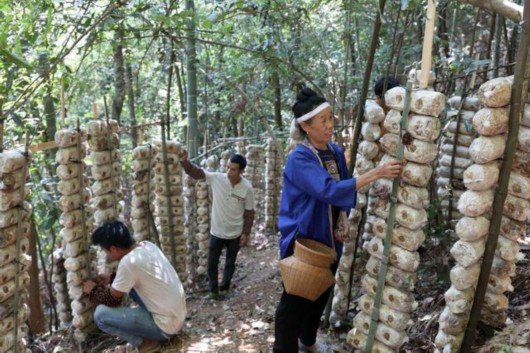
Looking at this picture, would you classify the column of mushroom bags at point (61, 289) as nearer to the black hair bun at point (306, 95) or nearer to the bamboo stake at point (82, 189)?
the bamboo stake at point (82, 189)

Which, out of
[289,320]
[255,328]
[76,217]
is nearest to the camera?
[289,320]

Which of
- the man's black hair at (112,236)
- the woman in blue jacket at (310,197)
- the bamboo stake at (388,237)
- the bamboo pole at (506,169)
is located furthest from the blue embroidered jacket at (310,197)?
the man's black hair at (112,236)

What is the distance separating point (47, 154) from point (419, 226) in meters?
8.29

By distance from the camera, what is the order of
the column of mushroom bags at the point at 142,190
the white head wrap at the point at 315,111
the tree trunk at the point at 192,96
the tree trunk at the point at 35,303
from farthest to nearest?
the tree trunk at the point at 35,303
the tree trunk at the point at 192,96
the column of mushroom bags at the point at 142,190
the white head wrap at the point at 315,111

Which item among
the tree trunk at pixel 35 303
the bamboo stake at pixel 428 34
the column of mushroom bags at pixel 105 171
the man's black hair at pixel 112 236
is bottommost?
the tree trunk at pixel 35 303

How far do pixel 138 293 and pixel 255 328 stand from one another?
4.12ft

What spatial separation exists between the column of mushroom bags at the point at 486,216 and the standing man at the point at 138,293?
209 cm

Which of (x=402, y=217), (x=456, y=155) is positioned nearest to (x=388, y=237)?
(x=402, y=217)

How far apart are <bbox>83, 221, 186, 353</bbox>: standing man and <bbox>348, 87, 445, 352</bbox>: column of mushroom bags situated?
5.01 ft

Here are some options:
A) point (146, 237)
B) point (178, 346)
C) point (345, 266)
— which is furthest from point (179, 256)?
point (345, 266)

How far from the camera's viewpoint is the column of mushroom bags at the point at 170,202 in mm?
5441

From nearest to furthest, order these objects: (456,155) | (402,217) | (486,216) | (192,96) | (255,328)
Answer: (486,216) → (402,217) → (255,328) → (456,155) → (192,96)

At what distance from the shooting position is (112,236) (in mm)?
3951

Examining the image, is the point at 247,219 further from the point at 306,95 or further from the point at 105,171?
the point at 306,95
